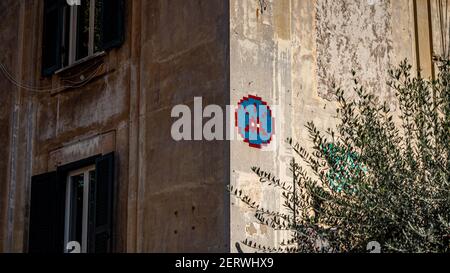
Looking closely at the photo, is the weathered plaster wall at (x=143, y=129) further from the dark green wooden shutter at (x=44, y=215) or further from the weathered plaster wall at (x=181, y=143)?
the dark green wooden shutter at (x=44, y=215)

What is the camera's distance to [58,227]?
36.5ft

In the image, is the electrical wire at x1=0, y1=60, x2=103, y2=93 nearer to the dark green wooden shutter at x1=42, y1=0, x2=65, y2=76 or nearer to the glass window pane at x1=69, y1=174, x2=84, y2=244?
the dark green wooden shutter at x1=42, y1=0, x2=65, y2=76

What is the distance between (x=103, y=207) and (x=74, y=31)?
2.69m

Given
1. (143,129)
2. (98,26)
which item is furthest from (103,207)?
(98,26)

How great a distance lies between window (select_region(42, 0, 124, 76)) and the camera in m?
10.9

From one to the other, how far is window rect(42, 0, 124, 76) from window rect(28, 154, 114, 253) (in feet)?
4.53

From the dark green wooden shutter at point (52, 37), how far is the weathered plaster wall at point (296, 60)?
10.3ft

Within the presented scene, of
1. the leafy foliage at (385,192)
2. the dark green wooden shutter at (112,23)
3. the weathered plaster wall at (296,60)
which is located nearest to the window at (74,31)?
the dark green wooden shutter at (112,23)

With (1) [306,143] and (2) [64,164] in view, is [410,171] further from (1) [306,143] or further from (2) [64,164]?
(2) [64,164]

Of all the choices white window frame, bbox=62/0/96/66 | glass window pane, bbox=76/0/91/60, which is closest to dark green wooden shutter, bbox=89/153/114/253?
white window frame, bbox=62/0/96/66
